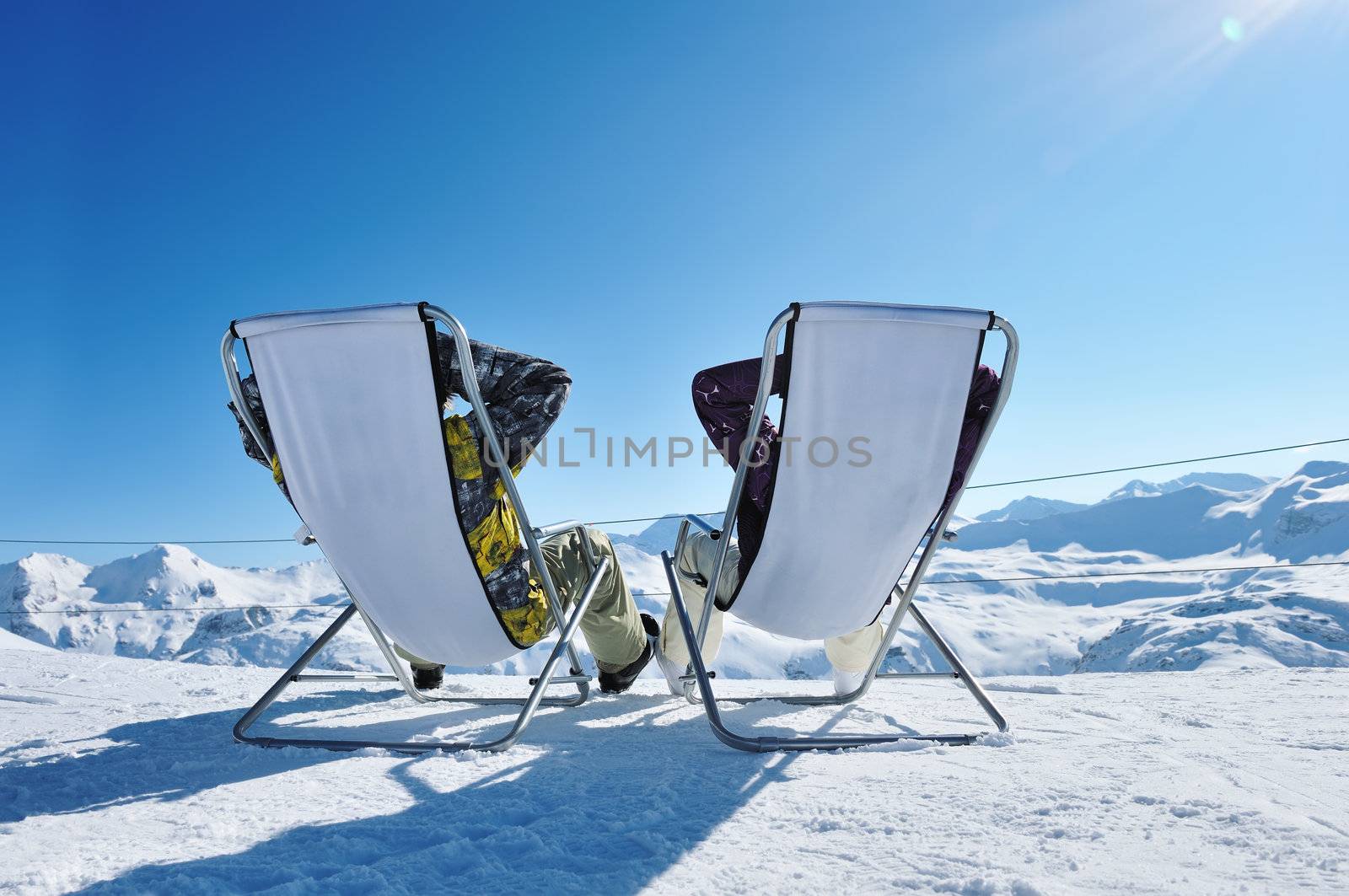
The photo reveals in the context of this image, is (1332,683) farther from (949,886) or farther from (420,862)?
(420,862)

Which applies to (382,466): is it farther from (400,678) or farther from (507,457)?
(400,678)

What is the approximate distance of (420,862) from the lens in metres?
0.94

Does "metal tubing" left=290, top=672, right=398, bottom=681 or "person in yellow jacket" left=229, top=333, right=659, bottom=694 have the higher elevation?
"person in yellow jacket" left=229, top=333, right=659, bottom=694

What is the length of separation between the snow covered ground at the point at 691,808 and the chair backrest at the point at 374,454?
0.40 m

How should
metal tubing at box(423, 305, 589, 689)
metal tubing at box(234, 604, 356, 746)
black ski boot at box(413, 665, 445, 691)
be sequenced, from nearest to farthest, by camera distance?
metal tubing at box(423, 305, 589, 689) < metal tubing at box(234, 604, 356, 746) < black ski boot at box(413, 665, 445, 691)

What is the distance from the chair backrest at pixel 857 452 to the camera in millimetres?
1609

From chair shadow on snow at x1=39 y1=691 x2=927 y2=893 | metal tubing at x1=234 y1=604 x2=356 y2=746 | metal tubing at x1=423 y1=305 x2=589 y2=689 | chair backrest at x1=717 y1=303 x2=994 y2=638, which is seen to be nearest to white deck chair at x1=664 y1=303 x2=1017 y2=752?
chair backrest at x1=717 y1=303 x2=994 y2=638

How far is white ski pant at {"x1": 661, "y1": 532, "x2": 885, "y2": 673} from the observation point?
2.07 metres

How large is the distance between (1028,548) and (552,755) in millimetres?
161002

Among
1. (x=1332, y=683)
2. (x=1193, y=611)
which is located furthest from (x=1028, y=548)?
(x=1332, y=683)

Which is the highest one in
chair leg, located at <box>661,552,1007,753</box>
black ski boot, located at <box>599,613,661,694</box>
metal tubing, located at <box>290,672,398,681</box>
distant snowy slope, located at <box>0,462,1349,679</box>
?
chair leg, located at <box>661,552,1007,753</box>

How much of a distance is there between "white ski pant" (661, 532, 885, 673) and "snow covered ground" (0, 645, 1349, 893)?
26cm

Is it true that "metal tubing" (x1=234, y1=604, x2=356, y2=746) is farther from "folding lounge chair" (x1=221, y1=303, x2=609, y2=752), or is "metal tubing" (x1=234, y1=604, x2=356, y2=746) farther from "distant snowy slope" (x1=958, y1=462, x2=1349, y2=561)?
"distant snowy slope" (x1=958, y1=462, x2=1349, y2=561)

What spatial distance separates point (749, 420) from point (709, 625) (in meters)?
0.88
